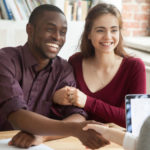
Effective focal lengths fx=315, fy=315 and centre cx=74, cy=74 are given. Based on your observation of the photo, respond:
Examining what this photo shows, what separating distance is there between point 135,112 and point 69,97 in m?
0.46

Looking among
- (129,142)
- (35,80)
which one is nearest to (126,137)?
(129,142)

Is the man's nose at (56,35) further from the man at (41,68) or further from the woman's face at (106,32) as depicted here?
the woman's face at (106,32)

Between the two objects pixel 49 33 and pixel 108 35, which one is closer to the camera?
pixel 49 33

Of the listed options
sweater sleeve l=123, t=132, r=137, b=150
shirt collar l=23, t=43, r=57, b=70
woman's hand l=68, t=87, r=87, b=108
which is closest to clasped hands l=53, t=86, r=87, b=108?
woman's hand l=68, t=87, r=87, b=108

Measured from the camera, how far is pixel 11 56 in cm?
156

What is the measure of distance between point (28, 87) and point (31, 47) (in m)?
0.22

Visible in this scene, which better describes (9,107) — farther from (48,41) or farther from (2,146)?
(48,41)

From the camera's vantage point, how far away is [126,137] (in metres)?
1.01

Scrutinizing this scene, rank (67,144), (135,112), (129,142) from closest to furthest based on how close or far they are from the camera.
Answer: (129,142) → (135,112) → (67,144)

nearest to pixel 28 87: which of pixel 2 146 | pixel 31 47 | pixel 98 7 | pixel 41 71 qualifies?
pixel 41 71

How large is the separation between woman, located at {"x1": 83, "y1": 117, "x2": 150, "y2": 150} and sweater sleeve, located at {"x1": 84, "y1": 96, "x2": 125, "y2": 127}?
0.50 meters

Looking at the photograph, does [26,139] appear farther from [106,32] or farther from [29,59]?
[106,32]

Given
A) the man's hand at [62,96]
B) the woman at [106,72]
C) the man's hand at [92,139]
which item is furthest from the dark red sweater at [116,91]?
the man's hand at [92,139]

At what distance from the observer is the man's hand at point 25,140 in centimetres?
121
